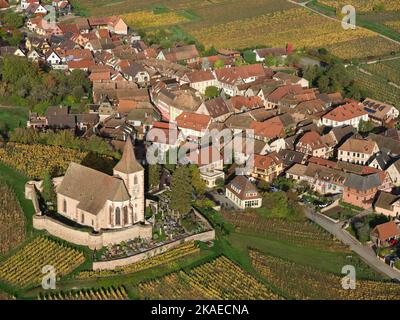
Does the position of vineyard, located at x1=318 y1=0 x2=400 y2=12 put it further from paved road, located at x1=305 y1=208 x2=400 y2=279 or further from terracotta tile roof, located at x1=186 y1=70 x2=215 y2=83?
paved road, located at x1=305 y1=208 x2=400 y2=279

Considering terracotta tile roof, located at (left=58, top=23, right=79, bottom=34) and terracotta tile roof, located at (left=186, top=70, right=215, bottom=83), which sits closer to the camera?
terracotta tile roof, located at (left=186, top=70, right=215, bottom=83)

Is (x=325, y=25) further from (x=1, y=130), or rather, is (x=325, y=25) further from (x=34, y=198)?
(x=34, y=198)

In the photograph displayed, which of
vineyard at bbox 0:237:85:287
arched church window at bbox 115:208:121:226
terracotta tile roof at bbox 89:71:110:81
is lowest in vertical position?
vineyard at bbox 0:237:85:287

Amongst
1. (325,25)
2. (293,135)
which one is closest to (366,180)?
(293,135)

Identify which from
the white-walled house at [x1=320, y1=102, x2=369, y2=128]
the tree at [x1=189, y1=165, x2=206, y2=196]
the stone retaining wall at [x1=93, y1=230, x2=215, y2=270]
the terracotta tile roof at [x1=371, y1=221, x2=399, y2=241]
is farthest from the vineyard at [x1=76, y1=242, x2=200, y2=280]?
the white-walled house at [x1=320, y1=102, x2=369, y2=128]

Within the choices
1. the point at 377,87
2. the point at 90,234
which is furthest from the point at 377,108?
the point at 90,234

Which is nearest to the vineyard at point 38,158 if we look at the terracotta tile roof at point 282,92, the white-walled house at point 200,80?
the white-walled house at point 200,80
